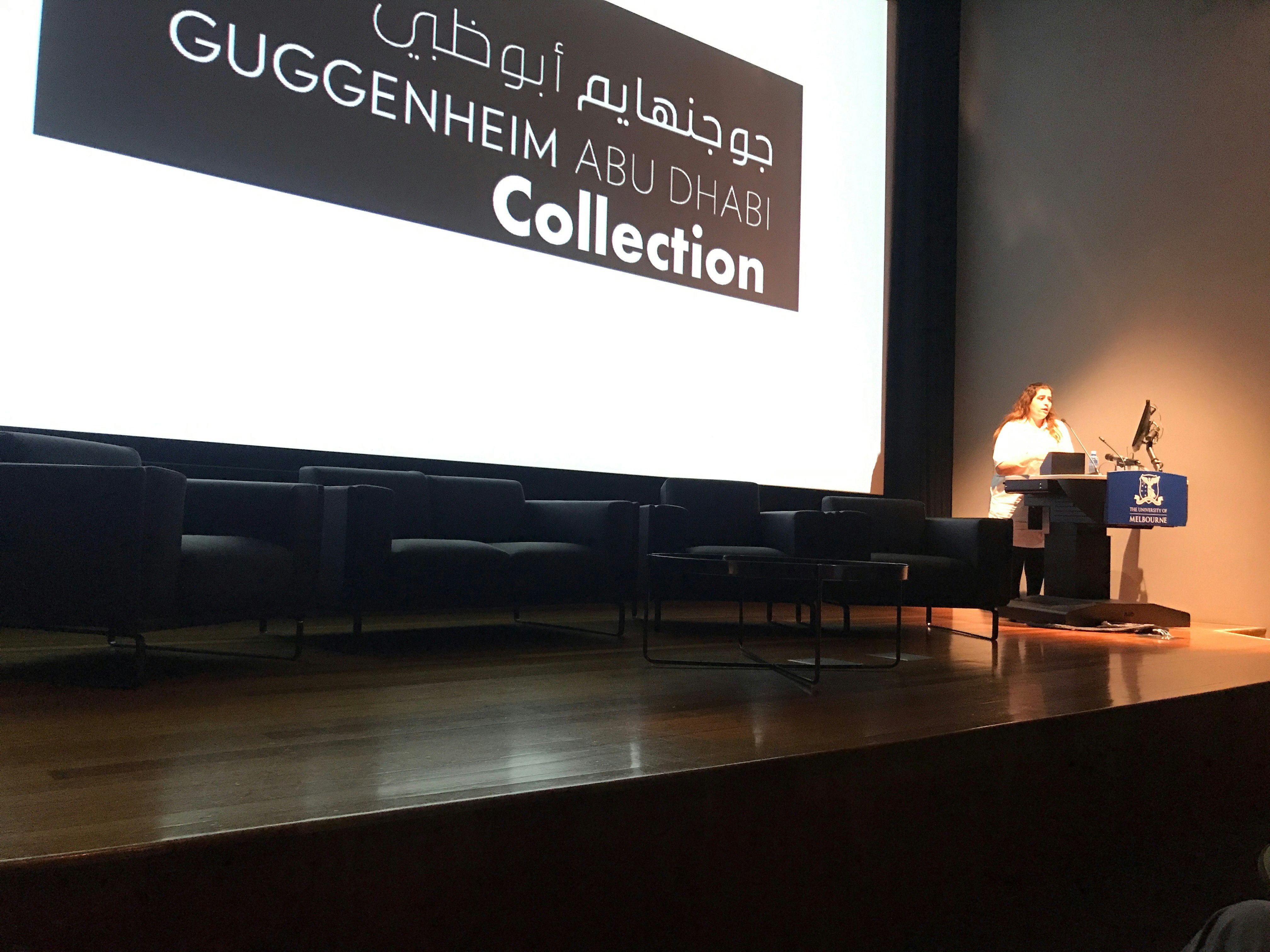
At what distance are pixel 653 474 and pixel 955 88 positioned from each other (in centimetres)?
456

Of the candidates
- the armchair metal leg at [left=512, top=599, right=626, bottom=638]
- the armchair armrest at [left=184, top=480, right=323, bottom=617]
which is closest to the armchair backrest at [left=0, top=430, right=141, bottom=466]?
the armchair armrest at [left=184, top=480, right=323, bottom=617]

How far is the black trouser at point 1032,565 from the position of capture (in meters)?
5.91

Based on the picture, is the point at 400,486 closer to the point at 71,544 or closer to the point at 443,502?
the point at 443,502

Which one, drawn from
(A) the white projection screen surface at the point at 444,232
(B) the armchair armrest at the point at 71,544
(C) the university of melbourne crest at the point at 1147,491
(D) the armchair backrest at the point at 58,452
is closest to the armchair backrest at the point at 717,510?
(A) the white projection screen surface at the point at 444,232

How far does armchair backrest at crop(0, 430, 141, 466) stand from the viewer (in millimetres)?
2621

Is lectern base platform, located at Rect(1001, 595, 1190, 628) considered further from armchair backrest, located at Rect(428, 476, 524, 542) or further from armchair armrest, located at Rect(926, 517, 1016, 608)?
armchair backrest, located at Rect(428, 476, 524, 542)

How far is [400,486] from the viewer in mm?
3822

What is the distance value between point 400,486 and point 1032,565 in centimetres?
424

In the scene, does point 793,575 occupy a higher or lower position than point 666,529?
lower

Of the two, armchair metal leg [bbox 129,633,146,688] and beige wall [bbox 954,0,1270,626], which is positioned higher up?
beige wall [bbox 954,0,1270,626]

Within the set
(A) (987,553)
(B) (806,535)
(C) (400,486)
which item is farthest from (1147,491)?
(C) (400,486)

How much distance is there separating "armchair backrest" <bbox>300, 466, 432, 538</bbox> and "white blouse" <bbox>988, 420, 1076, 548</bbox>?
350cm

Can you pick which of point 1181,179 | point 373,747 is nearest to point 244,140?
point 373,747

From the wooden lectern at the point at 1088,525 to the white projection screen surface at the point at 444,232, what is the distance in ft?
4.21
